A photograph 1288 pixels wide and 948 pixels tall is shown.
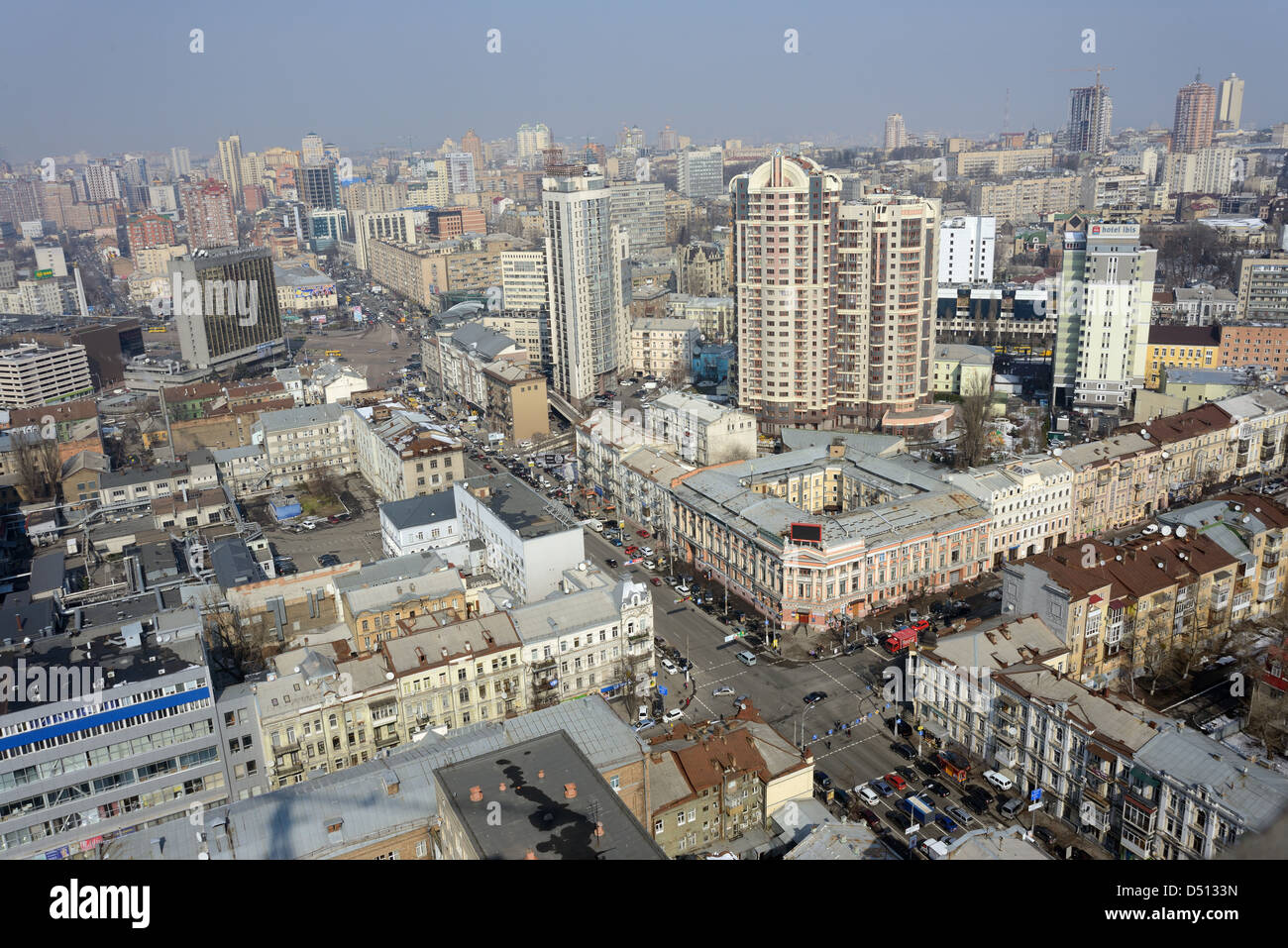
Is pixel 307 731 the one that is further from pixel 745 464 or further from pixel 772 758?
pixel 745 464

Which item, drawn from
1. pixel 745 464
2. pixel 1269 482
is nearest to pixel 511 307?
pixel 745 464

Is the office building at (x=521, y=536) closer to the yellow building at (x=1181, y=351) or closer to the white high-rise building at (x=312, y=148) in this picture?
the yellow building at (x=1181, y=351)

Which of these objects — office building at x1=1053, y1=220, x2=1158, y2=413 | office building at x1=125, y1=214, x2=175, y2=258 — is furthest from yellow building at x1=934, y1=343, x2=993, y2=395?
office building at x1=125, y1=214, x2=175, y2=258

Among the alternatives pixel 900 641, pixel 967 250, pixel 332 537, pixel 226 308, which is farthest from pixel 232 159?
pixel 900 641

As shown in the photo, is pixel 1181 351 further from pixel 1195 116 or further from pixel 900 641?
pixel 1195 116

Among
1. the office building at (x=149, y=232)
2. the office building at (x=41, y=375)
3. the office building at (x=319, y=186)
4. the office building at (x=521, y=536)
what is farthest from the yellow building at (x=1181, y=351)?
the office building at (x=319, y=186)
